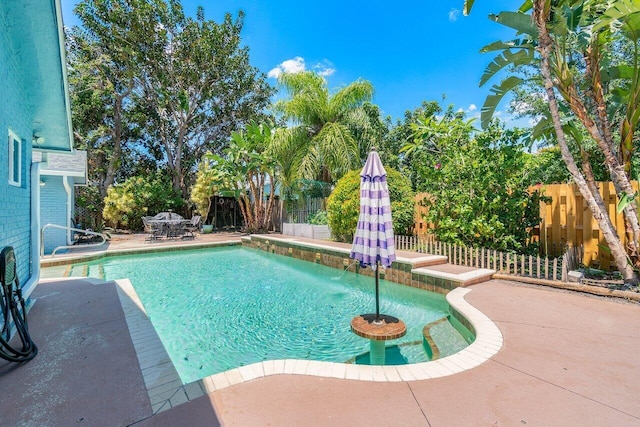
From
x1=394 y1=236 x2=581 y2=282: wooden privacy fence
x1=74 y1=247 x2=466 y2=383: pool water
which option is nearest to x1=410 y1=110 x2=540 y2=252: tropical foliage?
x1=394 y1=236 x2=581 y2=282: wooden privacy fence

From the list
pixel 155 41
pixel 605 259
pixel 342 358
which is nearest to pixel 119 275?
pixel 342 358

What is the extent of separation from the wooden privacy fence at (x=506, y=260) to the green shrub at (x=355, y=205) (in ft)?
3.61

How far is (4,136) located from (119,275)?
6266 mm

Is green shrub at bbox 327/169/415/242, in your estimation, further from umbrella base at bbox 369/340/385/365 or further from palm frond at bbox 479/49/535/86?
umbrella base at bbox 369/340/385/365

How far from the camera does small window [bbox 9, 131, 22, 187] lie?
167 inches

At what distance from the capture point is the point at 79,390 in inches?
106

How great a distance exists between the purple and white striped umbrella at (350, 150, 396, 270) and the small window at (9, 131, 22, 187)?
4.97m

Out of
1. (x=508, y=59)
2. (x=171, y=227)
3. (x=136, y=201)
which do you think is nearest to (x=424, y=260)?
(x=508, y=59)

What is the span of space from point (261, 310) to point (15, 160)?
4.75 metres

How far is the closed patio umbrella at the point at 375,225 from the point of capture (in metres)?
4.15

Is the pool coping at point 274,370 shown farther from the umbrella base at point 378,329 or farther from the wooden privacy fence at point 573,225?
the wooden privacy fence at point 573,225

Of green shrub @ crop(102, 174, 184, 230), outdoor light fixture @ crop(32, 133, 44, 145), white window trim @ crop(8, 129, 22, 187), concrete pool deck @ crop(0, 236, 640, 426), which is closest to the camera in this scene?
concrete pool deck @ crop(0, 236, 640, 426)

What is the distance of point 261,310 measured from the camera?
Result: 6152mm

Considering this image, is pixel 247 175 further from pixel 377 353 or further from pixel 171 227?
pixel 377 353
